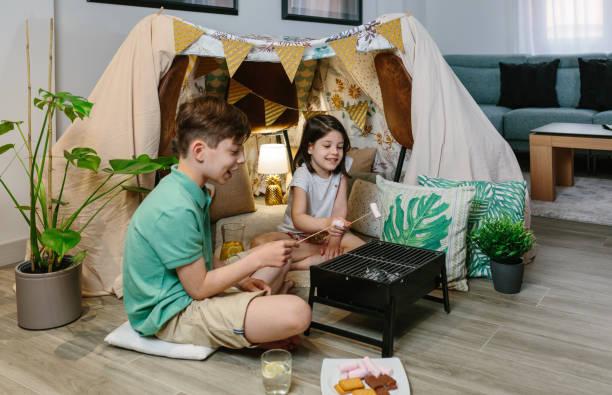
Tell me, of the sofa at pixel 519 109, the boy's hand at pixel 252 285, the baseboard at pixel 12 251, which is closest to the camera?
the boy's hand at pixel 252 285

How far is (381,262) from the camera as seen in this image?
6.80 ft

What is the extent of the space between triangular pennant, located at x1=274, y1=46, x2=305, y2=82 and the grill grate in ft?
3.14

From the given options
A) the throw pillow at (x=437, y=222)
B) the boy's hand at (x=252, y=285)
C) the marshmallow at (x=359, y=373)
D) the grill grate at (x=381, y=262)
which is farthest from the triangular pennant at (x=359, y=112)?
the marshmallow at (x=359, y=373)

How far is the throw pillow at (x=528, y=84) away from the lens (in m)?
5.30

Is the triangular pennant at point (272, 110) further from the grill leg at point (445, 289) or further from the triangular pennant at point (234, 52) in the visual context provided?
the grill leg at point (445, 289)

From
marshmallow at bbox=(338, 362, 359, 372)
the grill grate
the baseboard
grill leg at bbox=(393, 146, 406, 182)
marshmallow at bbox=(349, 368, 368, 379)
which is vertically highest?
grill leg at bbox=(393, 146, 406, 182)

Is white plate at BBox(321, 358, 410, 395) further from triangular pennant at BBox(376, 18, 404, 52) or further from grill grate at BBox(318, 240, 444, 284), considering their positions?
triangular pennant at BBox(376, 18, 404, 52)

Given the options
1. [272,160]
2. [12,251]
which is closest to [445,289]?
[272,160]

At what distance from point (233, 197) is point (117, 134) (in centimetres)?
99

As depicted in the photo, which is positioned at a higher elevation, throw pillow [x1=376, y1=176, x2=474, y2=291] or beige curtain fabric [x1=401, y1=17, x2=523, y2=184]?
beige curtain fabric [x1=401, y1=17, x2=523, y2=184]

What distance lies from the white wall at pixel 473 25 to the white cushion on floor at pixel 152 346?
5.40 metres

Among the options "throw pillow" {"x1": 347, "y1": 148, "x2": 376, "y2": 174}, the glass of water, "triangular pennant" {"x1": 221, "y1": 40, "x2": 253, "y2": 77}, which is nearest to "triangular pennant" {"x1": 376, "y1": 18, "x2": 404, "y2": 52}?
"triangular pennant" {"x1": 221, "y1": 40, "x2": 253, "y2": 77}

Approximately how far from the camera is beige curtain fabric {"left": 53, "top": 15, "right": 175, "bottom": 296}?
2.46m

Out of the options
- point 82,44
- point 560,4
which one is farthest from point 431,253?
point 560,4
